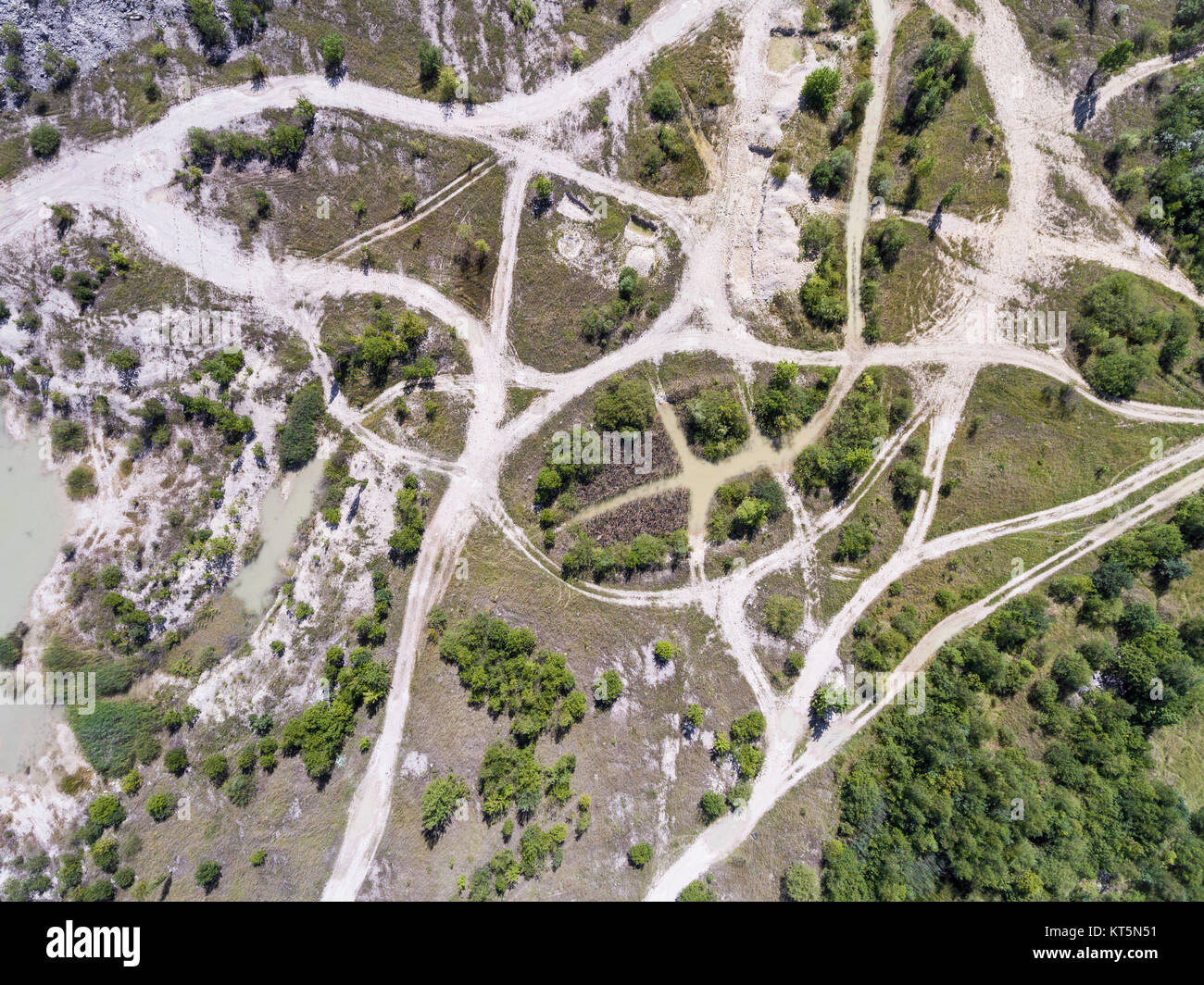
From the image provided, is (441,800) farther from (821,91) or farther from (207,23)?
(821,91)

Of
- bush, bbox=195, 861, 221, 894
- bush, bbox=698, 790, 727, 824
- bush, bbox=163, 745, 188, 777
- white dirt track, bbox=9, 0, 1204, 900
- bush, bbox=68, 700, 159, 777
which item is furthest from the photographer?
white dirt track, bbox=9, 0, 1204, 900

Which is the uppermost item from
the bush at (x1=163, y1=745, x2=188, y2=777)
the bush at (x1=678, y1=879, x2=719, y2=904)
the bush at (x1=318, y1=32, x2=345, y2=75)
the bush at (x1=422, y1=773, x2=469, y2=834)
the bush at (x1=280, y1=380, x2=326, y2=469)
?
the bush at (x1=318, y1=32, x2=345, y2=75)

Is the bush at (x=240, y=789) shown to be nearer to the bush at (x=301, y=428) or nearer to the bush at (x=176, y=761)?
the bush at (x=176, y=761)

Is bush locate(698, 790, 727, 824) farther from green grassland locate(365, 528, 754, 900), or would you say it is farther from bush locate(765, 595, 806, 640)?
bush locate(765, 595, 806, 640)

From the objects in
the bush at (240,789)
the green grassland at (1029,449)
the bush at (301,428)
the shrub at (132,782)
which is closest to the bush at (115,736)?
the shrub at (132,782)

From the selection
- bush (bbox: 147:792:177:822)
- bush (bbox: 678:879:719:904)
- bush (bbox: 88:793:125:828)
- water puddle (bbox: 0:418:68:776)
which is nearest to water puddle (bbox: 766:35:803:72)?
bush (bbox: 678:879:719:904)
